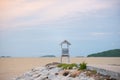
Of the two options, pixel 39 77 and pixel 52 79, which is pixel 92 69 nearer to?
pixel 52 79

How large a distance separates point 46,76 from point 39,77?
41 cm

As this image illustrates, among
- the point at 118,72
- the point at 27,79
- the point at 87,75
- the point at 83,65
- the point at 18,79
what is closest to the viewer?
the point at 118,72

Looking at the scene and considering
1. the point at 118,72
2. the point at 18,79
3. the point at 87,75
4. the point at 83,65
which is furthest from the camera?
the point at 18,79

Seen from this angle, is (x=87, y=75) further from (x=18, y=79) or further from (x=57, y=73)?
(x=18, y=79)

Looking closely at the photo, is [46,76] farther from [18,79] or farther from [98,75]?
[98,75]

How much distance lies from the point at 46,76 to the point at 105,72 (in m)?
6.61

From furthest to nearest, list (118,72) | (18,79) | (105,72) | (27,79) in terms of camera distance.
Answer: (18,79) → (27,79) → (105,72) → (118,72)

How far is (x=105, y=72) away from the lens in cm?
1497

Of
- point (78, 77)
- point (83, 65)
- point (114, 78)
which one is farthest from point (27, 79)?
point (114, 78)

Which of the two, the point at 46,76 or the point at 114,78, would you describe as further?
the point at 46,76

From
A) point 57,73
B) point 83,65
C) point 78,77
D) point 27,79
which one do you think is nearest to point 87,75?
point 78,77

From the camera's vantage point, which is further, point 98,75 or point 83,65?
point 83,65

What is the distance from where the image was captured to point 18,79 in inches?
974

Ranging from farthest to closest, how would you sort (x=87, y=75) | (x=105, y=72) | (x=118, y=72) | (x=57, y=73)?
(x=57, y=73) → (x=87, y=75) → (x=105, y=72) → (x=118, y=72)
